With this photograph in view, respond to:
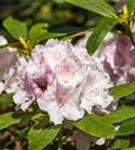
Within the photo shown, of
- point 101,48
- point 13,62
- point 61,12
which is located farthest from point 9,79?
point 61,12

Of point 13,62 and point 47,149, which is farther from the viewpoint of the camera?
point 13,62

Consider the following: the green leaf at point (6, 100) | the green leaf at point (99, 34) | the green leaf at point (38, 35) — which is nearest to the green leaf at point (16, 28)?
the green leaf at point (38, 35)

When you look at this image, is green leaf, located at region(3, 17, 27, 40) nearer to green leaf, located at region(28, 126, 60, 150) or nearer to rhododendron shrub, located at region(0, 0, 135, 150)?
rhododendron shrub, located at region(0, 0, 135, 150)

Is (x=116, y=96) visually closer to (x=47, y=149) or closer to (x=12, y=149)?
(x=47, y=149)

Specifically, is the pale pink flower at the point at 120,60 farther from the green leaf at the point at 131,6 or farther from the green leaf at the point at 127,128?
the green leaf at the point at 127,128

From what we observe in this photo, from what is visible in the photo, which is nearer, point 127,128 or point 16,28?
point 127,128

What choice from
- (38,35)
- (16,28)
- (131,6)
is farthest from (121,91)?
(16,28)

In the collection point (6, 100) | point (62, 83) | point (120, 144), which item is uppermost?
point (62, 83)

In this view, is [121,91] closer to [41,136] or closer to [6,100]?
[41,136]
